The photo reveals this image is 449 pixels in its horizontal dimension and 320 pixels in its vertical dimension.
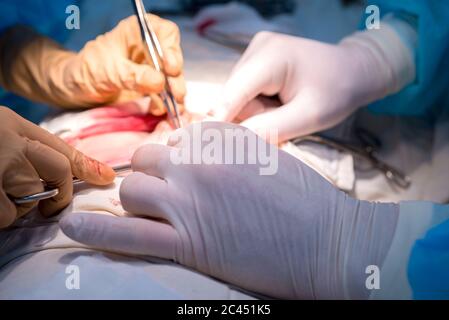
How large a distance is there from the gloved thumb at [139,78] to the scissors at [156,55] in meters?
0.03

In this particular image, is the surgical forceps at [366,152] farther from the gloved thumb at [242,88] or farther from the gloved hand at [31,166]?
the gloved hand at [31,166]

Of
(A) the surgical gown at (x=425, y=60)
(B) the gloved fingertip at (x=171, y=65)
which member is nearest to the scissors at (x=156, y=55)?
(B) the gloved fingertip at (x=171, y=65)

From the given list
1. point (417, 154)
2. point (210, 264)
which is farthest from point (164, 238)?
point (417, 154)

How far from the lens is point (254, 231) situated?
0.94 m

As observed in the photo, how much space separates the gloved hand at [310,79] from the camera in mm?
1257

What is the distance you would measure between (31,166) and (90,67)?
477 millimetres

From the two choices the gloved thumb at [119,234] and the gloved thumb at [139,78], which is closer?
the gloved thumb at [119,234]

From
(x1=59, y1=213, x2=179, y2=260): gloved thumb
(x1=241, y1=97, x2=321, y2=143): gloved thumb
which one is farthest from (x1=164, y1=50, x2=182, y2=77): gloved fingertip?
(x1=59, y1=213, x2=179, y2=260): gloved thumb

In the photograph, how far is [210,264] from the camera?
3.11 feet

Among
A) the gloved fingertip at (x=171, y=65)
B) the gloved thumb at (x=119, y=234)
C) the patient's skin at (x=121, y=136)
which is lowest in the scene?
the gloved thumb at (x=119, y=234)

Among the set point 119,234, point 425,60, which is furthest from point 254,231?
point 425,60

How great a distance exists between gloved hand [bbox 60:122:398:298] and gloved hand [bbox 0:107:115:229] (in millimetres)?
122

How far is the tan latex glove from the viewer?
1.28 m
